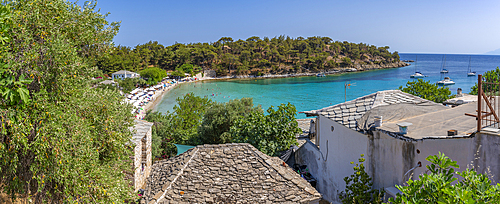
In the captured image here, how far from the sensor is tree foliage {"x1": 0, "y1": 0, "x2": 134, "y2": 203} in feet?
17.6

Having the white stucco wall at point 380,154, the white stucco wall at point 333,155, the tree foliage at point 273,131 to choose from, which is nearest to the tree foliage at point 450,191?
the white stucco wall at point 380,154

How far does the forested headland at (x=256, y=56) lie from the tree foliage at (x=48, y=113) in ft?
246

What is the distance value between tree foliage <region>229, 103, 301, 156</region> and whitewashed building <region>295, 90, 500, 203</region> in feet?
4.17

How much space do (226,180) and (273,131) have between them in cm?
500

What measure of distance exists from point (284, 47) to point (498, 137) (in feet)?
417

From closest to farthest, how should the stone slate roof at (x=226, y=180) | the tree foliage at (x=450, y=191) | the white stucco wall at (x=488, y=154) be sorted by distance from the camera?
the tree foliage at (x=450, y=191), the white stucco wall at (x=488, y=154), the stone slate roof at (x=226, y=180)

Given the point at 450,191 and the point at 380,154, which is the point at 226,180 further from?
the point at 450,191

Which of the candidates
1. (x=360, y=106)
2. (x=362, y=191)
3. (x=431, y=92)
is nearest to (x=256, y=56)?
(x=431, y=92)

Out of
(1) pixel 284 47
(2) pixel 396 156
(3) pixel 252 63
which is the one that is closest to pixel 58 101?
(2) pixel 396 156

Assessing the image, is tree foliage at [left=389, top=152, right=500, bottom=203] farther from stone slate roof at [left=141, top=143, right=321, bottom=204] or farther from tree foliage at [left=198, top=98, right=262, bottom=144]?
tree foliage at [left=198, top=98, right=262, bottom=144]

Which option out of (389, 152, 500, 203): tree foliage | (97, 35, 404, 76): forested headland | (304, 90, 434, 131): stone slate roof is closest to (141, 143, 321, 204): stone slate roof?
(304, 90, 434, 131): stone slate roof

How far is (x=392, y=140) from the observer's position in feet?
27.1

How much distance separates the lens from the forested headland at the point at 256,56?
322ft

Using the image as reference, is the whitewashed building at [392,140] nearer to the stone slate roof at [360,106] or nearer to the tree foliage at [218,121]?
the stone slate roof at [360,106]
